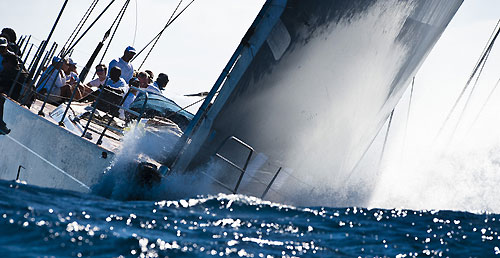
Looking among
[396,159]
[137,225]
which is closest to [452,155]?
[396,159]

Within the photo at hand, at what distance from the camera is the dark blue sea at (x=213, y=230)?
139 inches

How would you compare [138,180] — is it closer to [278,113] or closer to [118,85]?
[278,113]

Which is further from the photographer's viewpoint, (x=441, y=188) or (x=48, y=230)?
(x=441, y=188)

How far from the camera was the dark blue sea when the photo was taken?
353 cm

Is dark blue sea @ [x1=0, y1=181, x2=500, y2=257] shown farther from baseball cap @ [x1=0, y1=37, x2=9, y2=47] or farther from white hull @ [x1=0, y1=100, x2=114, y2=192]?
baseball cap @ [x1=0, y1=37, x2=9, y2=47]

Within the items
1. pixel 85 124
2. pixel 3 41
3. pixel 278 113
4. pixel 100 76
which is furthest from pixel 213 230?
pixel 100 76

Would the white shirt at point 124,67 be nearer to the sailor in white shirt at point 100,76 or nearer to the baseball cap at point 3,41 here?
the sailor in white shirt at point 100,76

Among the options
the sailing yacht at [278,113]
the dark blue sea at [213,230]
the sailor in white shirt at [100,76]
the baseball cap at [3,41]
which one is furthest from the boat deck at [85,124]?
the dark blue sea at [213,230]

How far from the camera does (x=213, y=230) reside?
4391 millimetres

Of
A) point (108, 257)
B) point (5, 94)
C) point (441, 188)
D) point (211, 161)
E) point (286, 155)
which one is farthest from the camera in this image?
point (441, 188)

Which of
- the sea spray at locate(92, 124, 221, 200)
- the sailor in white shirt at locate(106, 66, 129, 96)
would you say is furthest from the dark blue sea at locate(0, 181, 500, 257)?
the sailor in white shirt at locate(106, 66, 129, 96)

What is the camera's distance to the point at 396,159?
450 inches

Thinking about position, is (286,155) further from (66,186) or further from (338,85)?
(66,186)

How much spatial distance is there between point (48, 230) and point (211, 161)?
307 cm
